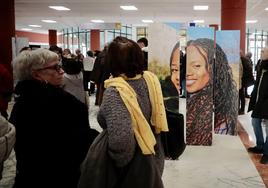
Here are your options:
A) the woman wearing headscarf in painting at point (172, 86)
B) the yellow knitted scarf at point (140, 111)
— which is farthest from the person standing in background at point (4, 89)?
the yellow knitted scarf at point (140, 111)

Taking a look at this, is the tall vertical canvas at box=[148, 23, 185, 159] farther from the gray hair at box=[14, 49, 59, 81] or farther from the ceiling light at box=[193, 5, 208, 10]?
the ceiling light at box=[193, 5, 208, 10]

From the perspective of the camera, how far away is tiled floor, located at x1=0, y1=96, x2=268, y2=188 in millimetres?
4035

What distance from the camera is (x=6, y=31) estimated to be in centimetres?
1102

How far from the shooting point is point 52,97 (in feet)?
6.04

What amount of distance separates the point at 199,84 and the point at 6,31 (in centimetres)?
747

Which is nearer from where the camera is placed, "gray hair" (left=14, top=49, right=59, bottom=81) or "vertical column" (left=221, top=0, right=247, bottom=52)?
"gray hair" (left=14, top=49, right=59, bottom=81)

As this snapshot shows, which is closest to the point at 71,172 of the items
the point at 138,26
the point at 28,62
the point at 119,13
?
the point at 28,62

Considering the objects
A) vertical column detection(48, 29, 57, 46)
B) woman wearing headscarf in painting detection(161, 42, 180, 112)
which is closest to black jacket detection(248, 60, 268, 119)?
woman wearing headscarf in painting detection(161, 42, 180, 112)

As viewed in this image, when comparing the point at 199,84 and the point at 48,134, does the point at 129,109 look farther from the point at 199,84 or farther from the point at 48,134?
the point at 199,84

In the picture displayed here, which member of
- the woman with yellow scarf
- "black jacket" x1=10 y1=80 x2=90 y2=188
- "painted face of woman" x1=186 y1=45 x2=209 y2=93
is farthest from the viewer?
"painted face of woman" x1=186 y1=45 x2=209 y2=93

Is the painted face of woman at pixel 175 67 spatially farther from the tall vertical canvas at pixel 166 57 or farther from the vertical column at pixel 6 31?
the vertical column at pixel 6 31

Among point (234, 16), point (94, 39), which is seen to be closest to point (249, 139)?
point (234, 16)

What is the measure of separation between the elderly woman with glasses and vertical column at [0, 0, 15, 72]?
968cm

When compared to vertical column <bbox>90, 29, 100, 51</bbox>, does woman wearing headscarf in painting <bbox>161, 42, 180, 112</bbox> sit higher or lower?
lower
